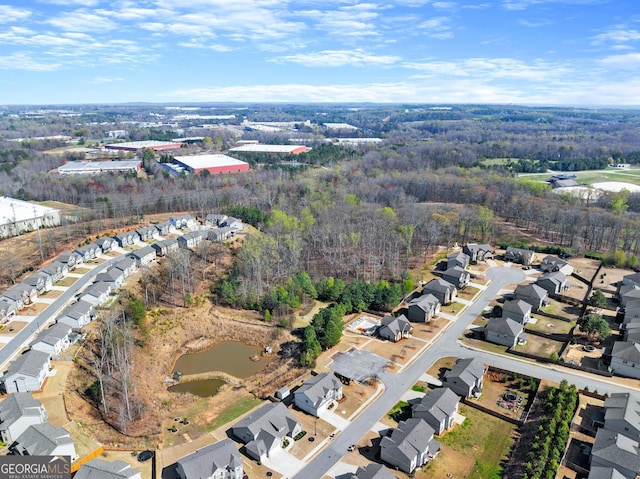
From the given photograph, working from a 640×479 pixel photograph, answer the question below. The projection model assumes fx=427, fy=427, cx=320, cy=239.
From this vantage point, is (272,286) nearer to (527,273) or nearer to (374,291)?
(374,291)

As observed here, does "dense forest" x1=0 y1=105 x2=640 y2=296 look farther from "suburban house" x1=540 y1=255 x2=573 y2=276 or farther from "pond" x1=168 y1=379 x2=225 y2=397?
"pond" x1=168 y1=379 x2=225 y2=397

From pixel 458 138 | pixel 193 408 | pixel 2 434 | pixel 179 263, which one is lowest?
pixel 193 408

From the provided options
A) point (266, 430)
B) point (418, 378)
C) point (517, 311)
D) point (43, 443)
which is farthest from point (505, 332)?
point (43, 443)

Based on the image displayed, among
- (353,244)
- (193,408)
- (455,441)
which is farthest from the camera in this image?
(353,244)

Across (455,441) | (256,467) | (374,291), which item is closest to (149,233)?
(374,291)

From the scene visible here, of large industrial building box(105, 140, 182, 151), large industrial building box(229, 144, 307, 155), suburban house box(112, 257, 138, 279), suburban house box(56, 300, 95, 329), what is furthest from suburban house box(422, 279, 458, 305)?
large industrial building box(105, 140, 182, 151)

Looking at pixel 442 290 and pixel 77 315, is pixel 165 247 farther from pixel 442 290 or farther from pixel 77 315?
pixel 442 290
